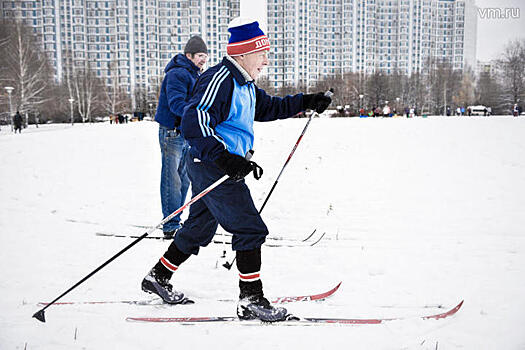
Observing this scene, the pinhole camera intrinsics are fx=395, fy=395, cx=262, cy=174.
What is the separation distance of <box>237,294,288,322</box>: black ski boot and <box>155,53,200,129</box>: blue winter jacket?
2.07 meters

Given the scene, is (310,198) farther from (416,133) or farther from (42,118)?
(42,118)

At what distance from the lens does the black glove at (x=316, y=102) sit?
10.8 ft

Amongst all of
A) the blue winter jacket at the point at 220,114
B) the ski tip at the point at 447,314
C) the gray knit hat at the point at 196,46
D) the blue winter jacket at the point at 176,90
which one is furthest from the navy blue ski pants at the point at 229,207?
the gray knit hat at the point at 196,46

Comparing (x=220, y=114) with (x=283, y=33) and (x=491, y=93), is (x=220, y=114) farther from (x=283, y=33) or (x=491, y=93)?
(x=283, y=33)

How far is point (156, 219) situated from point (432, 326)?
4.10 meters

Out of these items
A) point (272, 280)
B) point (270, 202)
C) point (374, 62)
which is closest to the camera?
point (272, 280)

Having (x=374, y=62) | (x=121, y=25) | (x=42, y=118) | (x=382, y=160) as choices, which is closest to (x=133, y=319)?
(x=382, y=160)

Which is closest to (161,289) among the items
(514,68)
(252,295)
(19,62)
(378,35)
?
(252,295)

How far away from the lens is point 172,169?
4.48 metres

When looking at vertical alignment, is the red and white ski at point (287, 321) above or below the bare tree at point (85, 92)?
below

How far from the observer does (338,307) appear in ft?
9.41

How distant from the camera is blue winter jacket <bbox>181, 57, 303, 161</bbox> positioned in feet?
8.14

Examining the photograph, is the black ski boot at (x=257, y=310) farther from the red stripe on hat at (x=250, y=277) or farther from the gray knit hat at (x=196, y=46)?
the gray knit hat at (x=196, y=46)

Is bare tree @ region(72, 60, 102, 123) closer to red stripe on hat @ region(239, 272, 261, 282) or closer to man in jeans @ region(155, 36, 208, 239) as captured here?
man in jeans @ region(155, 36, 208, 239)
